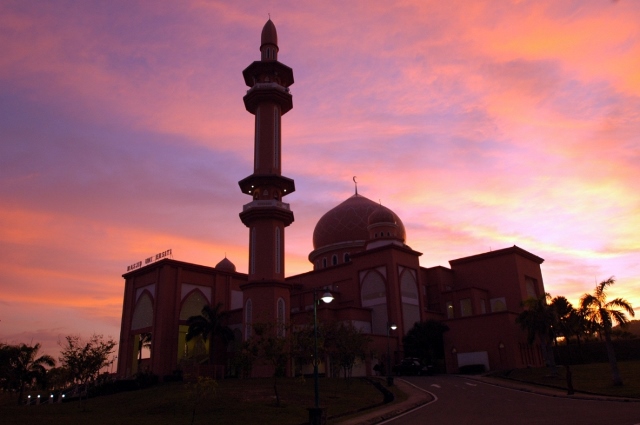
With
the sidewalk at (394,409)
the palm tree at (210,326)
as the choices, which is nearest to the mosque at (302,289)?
the palm tree at (210,326)

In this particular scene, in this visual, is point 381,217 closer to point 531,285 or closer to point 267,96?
point 531,285

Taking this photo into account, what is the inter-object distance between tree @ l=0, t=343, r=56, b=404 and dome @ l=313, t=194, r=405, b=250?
110 feet

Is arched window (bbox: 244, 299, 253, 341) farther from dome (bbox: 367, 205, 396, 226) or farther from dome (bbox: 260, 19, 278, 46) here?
dome (bbox: 260, 19, 278, 46)

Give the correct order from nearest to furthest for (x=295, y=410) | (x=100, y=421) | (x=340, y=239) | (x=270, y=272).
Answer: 1. (x=100, y=421)
2. (x=295, y=410)
3. (x=270, y=272)
4. (x=340, y=239)

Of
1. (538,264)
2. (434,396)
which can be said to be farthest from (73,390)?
(538,264)

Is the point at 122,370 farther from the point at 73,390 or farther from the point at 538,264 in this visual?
the point at 538,264

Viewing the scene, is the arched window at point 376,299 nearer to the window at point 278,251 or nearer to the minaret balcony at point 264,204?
the window at point 278,251

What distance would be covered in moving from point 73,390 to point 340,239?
33.6m

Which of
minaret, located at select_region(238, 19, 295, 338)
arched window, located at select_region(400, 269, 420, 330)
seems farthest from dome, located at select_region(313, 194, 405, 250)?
minaret, located at select_region(238, 19, 295, 338)

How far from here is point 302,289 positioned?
61719 millimetres

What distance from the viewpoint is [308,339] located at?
3028 centimetres

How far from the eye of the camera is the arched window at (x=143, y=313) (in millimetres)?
51409

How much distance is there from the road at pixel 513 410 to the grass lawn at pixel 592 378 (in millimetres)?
3932

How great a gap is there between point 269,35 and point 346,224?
25.4 meters
